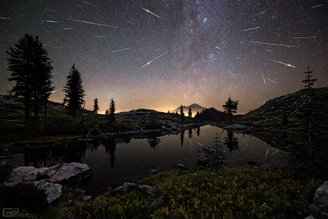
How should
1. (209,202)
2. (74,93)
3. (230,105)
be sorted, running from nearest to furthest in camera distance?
(209,202) → (74,93) → (230,105)

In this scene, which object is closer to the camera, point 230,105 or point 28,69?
point 28,69

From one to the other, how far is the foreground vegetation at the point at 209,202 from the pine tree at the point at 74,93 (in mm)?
45545

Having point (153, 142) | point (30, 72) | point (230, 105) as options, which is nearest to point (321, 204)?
point (153, 142)

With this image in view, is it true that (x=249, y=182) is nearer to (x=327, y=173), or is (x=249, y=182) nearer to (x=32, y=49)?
(x=327, y=173)

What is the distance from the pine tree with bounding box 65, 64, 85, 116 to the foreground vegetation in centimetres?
4554

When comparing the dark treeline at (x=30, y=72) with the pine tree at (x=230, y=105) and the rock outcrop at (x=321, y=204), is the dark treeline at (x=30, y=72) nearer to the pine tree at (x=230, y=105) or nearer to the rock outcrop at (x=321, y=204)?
the rock outcrop at (x=321, y=204)

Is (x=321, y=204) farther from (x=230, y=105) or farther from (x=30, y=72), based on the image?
(x=230, y=105)

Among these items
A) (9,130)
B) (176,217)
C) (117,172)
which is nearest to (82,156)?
(117,172)

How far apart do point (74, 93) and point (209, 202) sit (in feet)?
167

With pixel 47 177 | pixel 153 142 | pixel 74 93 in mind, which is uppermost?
pixel 74 93

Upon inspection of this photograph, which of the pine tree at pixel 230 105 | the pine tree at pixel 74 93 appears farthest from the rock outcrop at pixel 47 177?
the pine tree at pixel 230 105

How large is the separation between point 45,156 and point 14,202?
13.0 metres

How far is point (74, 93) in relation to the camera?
48.9 m

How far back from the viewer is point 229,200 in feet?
27.1
